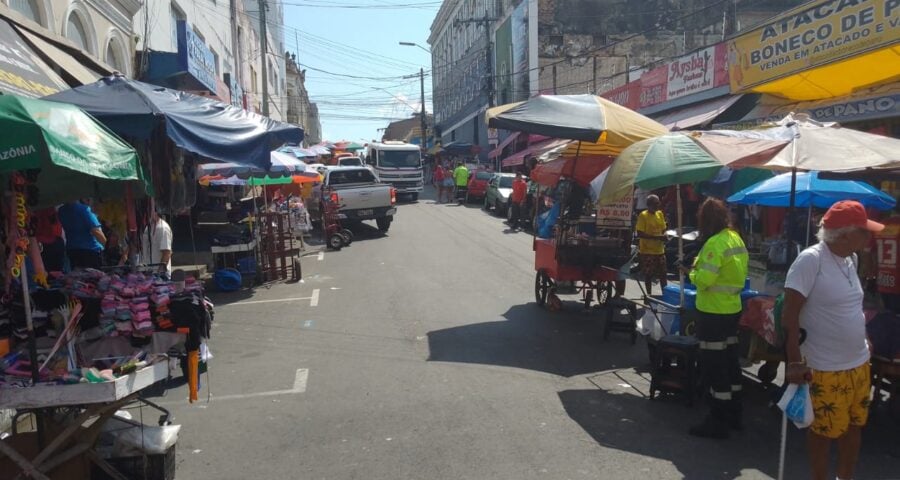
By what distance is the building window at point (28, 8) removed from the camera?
8.59m

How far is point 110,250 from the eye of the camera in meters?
8.10

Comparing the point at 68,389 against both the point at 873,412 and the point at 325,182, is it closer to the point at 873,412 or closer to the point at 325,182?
the point at 873,412

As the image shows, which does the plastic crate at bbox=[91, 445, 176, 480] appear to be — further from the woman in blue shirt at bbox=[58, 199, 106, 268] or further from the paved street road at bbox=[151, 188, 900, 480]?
the woman in blue shirt at bbox=[58, 199, 106, 268]

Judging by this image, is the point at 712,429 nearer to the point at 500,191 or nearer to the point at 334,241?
the point at 334,241

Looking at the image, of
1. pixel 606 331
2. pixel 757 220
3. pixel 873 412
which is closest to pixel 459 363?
pixel 606 331

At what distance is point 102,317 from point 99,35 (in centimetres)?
923

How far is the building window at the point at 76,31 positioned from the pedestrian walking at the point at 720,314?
9.98 metres

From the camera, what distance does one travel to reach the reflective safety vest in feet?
17.5

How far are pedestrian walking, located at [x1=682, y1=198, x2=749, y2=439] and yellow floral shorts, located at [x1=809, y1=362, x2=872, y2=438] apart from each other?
1284 millimetres

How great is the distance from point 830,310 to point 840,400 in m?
0.54

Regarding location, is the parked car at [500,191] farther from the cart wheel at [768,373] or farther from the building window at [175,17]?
the cart wheel at [768,373]

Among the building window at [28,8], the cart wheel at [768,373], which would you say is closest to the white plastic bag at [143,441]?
the cart wheel at [768,373]

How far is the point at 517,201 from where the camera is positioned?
21.0m

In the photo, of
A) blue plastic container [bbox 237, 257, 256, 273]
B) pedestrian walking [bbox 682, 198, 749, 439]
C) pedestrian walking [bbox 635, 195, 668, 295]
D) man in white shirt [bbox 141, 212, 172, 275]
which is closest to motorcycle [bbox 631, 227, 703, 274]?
pedestrian walking [bbox 635, 195, 668, 295]
